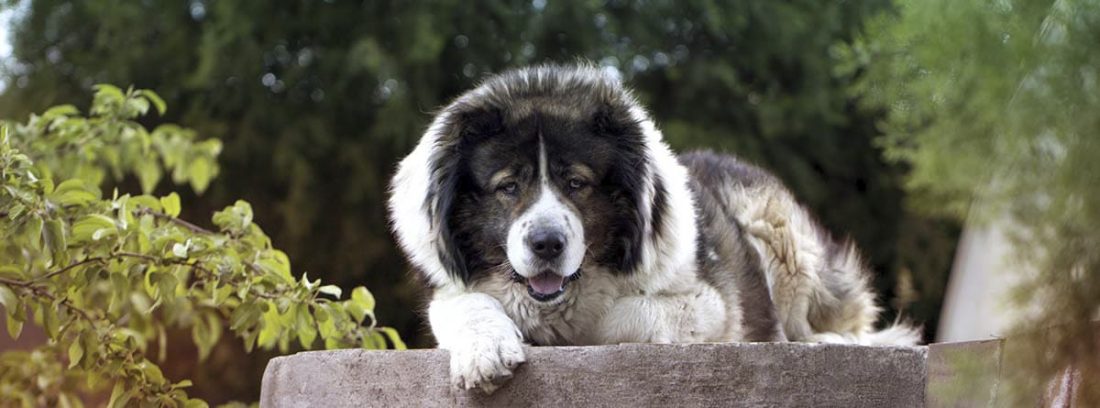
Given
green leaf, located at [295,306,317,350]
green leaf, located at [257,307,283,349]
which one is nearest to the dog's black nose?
green leaf, located at [295,306,317,350]

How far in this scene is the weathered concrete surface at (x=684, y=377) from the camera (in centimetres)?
310

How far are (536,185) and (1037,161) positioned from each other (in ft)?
6.06

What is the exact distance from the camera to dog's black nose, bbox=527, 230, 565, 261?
346cm

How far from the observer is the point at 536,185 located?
11.9ft

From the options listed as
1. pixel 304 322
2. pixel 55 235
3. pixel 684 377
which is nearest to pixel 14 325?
pixel 55 235

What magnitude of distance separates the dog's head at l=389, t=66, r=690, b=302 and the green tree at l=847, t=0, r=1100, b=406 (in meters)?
1.50

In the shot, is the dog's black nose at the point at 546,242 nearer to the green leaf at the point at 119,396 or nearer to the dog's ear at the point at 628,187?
the dog's ear at the point at 628,187

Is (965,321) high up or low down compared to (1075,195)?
down

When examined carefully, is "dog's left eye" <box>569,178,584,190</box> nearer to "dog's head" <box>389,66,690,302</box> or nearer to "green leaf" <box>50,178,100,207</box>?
"dog's head" <box>389,66,690,302</box>

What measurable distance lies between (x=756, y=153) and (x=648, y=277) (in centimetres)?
523

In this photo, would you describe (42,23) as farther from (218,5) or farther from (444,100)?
(444,100)

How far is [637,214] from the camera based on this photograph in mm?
3809

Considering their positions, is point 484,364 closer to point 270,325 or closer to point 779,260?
point 270,325

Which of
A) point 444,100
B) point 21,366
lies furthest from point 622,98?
point 444,100
